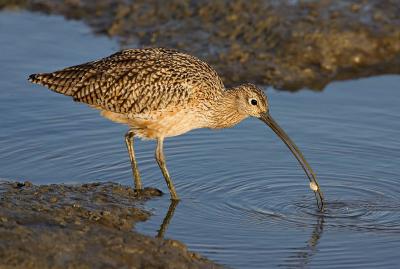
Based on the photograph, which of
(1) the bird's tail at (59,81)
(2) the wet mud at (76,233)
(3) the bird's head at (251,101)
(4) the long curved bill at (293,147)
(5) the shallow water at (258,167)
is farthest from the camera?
(1) the bird's tail at (59,81)

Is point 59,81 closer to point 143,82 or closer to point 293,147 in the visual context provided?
point 143,82

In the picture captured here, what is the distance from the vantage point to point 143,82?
10141 millimetres

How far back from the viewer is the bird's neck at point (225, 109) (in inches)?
403

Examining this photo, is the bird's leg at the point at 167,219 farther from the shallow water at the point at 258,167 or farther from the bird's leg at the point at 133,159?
the bird's leg at the point at 133,159

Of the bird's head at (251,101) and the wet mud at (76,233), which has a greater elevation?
the bird's head at (251,101)

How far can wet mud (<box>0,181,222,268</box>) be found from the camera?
25.5ft

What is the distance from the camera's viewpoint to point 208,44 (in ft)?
48.0

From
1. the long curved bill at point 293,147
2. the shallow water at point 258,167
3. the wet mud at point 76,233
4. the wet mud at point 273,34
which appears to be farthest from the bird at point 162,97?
the wet mud at point 273,34

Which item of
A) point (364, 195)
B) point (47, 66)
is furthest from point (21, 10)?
point (364, 195)

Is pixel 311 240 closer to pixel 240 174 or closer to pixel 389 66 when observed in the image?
pixel 240 174

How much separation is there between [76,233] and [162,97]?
7.49ft

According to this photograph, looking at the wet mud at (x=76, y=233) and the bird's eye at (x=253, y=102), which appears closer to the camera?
the wet mud at (x=76, y=233)

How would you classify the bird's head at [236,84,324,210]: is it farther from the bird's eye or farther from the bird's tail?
the bird's tail

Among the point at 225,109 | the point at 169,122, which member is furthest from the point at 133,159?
the point at 225,109
